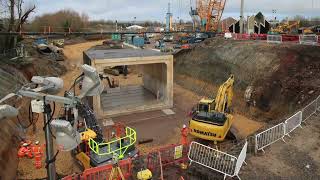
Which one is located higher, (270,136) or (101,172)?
(270,136)

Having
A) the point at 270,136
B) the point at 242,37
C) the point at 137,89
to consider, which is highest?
the point at 242,37

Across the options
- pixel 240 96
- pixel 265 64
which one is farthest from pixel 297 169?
pixel 265 64

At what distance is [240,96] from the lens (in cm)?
2847

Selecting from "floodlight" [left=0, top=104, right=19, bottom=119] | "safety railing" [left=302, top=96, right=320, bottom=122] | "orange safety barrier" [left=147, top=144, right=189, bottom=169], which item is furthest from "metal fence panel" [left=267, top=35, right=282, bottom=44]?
"floodlight" [left=0, top=104, right=19, bottom=119]

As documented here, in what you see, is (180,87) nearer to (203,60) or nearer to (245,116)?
(203,60)

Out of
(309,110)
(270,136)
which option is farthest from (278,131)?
(309,110)

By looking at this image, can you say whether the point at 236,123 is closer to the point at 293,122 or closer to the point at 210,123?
the point at 210,123

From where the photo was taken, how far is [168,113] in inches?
1059

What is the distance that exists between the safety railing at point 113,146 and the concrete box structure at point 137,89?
10.3 metres

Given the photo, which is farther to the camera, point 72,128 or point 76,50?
point 76,50

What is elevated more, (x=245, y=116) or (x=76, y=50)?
(x=76, y=50)

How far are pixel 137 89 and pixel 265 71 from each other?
13.3 m

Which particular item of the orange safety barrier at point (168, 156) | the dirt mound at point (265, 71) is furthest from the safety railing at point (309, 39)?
the orange safety barrier at point (168, 156)

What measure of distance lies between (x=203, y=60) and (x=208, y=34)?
17.4 m
